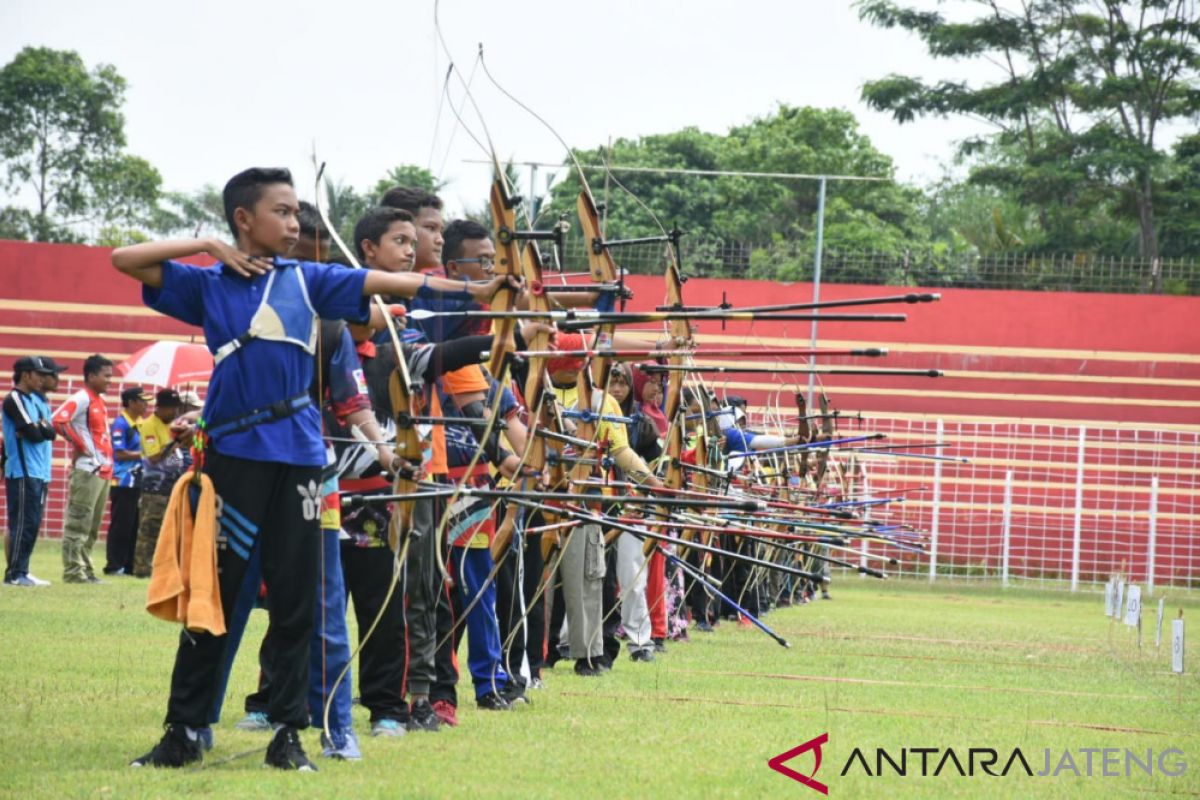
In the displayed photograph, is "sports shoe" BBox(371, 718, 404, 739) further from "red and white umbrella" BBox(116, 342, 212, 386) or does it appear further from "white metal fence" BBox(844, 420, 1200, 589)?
"white metal fence" BBox(844, 420, 1200, 589)

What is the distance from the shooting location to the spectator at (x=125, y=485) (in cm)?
1498

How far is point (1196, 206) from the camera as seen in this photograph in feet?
93.5

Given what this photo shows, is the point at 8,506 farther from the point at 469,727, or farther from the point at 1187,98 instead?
the point at 1187,98

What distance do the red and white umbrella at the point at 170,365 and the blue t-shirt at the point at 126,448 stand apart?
1.20 metres

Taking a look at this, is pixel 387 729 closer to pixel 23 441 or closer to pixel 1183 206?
pixel 23 441

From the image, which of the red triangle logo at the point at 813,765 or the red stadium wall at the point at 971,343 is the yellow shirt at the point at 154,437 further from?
the red stadium wall at the point at 971,343

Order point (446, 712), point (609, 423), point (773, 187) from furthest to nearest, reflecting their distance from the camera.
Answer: point (773, 187), point (609, 423), point (446, 712)

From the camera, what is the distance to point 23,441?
12.5 metres

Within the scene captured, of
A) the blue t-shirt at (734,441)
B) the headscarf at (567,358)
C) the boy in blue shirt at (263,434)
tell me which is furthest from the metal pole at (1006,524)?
the boy in blue shirt at (263,434)

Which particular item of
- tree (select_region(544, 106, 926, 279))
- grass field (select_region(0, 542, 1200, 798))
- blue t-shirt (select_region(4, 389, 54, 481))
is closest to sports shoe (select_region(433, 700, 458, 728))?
grass field (select_region(0, 542, 1200, 798))

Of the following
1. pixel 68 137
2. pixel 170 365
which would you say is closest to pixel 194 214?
pixel 68 137

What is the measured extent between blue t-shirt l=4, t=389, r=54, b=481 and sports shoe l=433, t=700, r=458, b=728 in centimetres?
731

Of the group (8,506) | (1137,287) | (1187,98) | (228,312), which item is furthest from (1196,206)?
(228,312)

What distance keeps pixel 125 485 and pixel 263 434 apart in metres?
10.9
